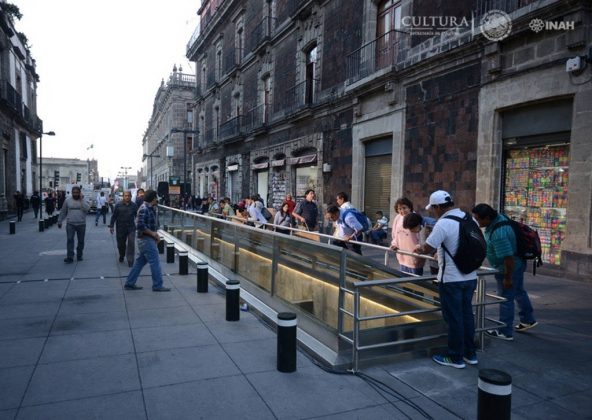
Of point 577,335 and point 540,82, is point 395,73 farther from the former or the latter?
point 577,335

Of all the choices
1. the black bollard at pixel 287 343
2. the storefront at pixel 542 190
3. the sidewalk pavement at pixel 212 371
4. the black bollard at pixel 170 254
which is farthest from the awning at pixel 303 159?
the black bollard at pixel 287 343

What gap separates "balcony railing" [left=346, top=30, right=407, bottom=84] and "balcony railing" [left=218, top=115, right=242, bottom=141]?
12.2 metres

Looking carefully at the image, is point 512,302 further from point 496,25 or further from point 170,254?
point 170,254

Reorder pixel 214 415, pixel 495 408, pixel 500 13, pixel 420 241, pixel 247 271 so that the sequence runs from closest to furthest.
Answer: pixel 495 408 → pixel 214 415 → pixel 420 241 → pixel 247 271 → pixel 500 13

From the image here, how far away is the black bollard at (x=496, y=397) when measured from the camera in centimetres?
251

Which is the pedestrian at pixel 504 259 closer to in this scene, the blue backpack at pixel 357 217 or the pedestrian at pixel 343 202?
the blue backpack at pixel 357 217

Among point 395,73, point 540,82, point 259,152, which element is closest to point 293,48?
point 259,152

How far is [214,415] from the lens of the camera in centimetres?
323

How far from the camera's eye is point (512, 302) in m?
4.91

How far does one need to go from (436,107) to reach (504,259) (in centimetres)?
774

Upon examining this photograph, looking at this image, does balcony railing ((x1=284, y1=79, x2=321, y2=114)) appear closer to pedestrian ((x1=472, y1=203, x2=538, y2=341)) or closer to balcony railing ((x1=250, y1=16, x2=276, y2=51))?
balcony railing ((x1=250, y1=16, x2=276, y2=51))

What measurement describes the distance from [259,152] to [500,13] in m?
16.2

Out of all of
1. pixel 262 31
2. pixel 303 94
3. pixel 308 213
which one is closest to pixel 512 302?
pixel 308 213

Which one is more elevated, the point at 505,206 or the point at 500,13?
the point at 500,13
